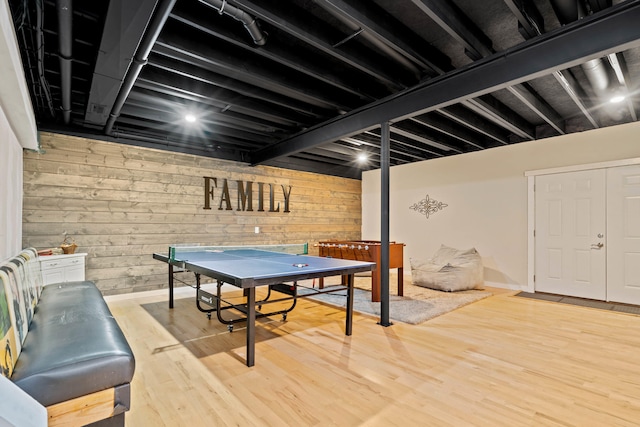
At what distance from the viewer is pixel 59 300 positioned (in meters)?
2.69

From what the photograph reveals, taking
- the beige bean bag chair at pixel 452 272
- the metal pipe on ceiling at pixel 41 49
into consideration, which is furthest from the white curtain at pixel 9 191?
the beige bean bag chair at pixel 452 272

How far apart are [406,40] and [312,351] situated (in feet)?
9.36

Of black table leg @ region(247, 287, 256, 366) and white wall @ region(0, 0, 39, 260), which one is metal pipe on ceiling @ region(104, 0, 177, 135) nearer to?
white wall @ region(0, 0, 39, 260)

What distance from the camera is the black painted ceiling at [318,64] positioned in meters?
2.31

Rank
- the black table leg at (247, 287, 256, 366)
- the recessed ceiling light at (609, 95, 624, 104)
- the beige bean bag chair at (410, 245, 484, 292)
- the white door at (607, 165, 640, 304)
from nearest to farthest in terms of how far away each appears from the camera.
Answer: the black table leg at (247, 287, 256, 366) → the recessed ceiling light at (609, 95, 624, 104) → the white door at (607, 165, 640, 304) → the beige bean bag chair at (410, 245, 484, 292)

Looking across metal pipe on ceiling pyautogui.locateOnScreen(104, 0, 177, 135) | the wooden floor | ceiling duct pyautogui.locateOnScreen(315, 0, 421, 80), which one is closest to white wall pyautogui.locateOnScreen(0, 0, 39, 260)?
metal pipe on ceiling pyautogui.locateOnScreen(104, 0, 177, 135)

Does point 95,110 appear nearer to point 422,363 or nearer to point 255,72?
point 255,72

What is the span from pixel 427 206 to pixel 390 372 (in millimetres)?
5182

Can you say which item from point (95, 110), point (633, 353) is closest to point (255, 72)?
point (95, 110)

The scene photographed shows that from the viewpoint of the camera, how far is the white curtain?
2941mm

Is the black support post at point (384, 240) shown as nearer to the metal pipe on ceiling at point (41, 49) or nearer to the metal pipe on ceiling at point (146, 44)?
the metal pipe on ceiling at point (146, 44)

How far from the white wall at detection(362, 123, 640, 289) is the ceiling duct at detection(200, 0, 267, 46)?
202 inches

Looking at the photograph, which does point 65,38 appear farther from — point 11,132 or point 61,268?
point 61,268

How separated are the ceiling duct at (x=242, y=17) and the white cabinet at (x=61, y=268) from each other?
3505 mm
